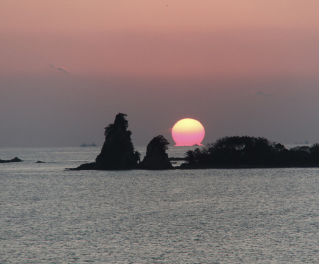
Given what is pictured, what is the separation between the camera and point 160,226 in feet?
157

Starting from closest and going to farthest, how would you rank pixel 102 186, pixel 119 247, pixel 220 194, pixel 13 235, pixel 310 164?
1. pixel 119 247
2. pixel 13 235
3. pixel 220 194
4. pixel 102 186
5. pixel 310 164

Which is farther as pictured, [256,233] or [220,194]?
[220,194]

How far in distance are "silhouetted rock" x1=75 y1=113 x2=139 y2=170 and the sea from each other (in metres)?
47.5

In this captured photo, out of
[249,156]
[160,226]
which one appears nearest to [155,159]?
[249,156]

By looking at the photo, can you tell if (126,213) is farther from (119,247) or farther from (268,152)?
(268,152)

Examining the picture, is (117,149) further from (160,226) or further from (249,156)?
(160,226)

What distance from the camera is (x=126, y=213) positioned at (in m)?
57.8

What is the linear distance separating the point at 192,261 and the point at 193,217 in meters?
21.0

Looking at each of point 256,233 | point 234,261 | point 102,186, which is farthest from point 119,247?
point 102,186

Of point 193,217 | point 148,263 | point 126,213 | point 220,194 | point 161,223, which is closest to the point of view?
point 148,263

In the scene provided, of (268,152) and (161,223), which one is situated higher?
(268,152)

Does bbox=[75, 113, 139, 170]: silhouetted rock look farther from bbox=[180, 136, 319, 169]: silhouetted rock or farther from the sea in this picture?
the sea

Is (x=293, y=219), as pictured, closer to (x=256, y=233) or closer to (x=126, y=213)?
(x=256, y=233)

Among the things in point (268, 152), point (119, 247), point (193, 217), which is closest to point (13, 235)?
point (119, 247)
